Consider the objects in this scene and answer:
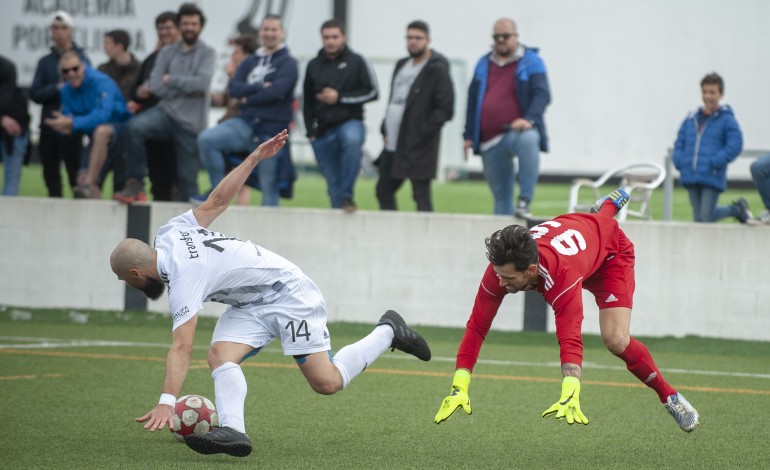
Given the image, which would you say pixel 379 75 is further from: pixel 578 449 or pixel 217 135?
pixel 578 449

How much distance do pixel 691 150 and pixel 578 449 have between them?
19.7 ft

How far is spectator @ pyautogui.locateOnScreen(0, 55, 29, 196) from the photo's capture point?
13.9m

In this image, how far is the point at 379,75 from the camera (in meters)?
27.6

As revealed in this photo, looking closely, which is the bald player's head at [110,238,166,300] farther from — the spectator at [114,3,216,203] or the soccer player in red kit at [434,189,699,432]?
the spectator at [114,3,216,203]

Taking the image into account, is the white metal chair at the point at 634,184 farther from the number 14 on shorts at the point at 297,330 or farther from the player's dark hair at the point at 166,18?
the number 14 on shorts at the point at 297,330

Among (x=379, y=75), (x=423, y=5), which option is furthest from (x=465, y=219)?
(x=423, y=5)

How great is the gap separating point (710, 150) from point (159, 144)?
5846mm

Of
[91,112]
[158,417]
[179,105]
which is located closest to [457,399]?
[158,417]

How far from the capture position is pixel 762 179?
12.0m

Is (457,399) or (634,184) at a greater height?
(634,184)

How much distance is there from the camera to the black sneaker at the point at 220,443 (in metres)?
6.27

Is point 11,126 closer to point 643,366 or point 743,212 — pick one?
point 743,212

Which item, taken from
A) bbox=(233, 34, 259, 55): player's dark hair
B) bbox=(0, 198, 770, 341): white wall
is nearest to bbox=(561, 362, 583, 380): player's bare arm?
bbox=(0, 198, 770, 341): white wall

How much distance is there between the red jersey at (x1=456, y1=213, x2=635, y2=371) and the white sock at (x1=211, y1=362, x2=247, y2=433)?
119 cm
